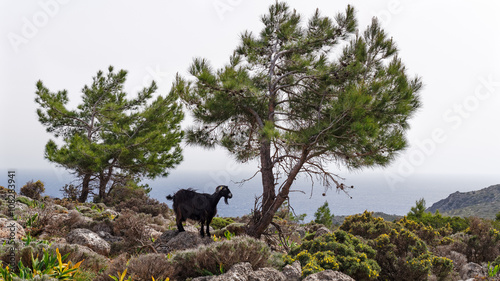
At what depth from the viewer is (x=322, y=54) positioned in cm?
914

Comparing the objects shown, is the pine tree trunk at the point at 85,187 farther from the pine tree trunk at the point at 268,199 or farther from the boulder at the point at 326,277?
the boulder at the point at 326,277

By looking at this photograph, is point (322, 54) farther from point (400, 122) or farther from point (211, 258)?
point (211, 258)

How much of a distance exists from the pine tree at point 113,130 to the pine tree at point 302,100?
9.75 m

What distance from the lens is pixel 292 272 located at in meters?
4.92

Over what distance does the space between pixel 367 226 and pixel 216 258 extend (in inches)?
211

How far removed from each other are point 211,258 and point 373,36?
6817 millimetres

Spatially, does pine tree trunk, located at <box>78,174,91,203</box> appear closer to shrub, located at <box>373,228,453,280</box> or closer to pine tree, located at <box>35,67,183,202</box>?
pine tree, located at <box>35,67,183,202</box>

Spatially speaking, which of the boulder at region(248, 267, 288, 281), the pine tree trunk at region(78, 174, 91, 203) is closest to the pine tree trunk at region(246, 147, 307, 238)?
the boulder at region(248, 267, 288, 281)

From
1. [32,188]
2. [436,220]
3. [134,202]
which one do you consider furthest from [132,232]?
[436,220]

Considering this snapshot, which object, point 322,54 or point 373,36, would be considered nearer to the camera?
point 373,36

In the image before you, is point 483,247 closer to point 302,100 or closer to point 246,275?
point 302,100

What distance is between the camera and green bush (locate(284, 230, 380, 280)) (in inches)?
212

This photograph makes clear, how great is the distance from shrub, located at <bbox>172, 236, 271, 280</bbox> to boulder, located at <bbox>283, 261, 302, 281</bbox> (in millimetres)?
381

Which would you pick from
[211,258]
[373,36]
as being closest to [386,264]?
[211,258]
